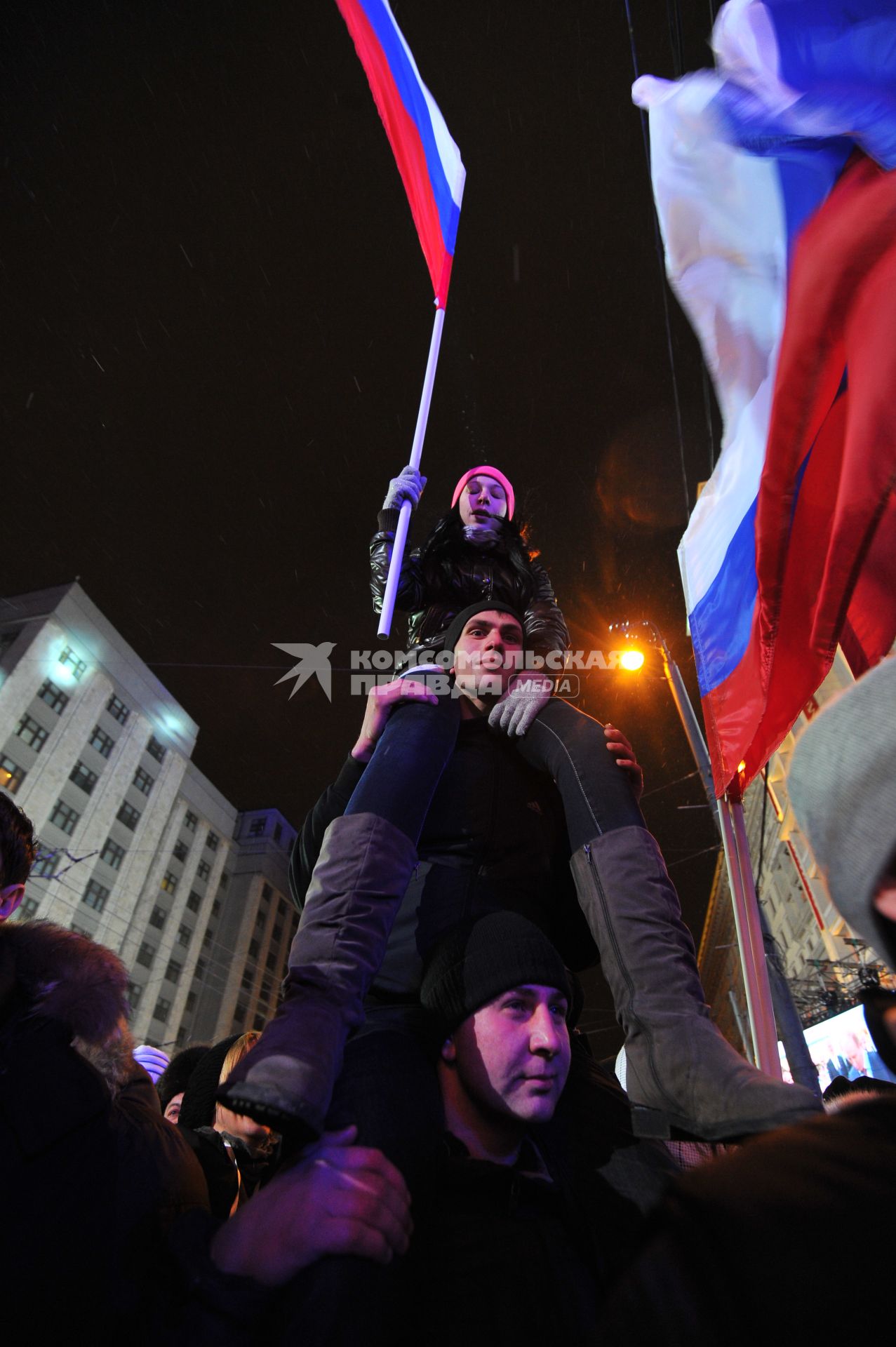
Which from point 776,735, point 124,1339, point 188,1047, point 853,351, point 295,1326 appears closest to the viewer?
point 295,1326

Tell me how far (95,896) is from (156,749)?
37.3 ft

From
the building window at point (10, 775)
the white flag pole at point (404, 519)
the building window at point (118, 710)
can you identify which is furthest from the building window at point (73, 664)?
the white flag pole at point (404, 519)

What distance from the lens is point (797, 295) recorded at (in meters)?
2.52

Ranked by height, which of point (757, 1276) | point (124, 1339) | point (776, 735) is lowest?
point (124, 1339)

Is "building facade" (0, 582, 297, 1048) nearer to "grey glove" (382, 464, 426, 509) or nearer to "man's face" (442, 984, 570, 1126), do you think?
"grey glove" (382, 464, 426, 509)

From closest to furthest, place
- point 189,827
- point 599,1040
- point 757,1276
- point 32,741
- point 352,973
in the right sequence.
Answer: point 757,1276
point 352,973
point 599,1040
point 32,741
point 189,827

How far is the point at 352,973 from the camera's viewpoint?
1580 millimetres

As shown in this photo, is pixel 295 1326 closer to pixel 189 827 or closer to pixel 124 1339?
pixel 124 1339

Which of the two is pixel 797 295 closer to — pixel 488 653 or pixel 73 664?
pixel 488 653

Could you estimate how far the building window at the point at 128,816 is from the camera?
44812mm

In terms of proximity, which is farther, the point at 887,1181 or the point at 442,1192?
the point at 442,1192

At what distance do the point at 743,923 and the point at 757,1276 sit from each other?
4.51 metres

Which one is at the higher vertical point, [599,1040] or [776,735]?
[599,1040]

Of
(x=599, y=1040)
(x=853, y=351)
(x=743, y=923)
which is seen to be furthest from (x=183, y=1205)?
(x=599, y=1040)
